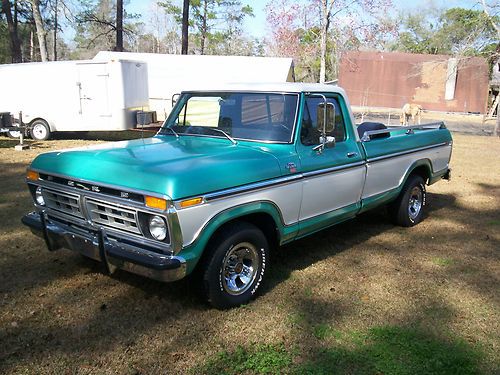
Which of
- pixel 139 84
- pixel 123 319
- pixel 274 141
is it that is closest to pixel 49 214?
pixel 123 319

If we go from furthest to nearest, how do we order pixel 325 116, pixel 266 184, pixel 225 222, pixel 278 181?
pixel 325 116 → pixel 278 181 → pixel 266 184 → pixel 225 222

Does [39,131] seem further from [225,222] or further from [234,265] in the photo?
[225,222]

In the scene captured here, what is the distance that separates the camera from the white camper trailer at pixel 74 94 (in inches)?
548

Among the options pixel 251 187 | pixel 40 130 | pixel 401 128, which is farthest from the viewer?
pixel 40 130

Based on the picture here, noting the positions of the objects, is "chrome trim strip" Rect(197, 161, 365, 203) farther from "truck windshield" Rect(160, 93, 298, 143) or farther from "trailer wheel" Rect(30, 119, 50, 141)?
"trailer wheel" Rect(30, 119, 50, 141)

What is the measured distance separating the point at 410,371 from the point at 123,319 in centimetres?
224

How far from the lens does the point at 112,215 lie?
11.8 feet

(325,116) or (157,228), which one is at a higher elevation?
(325,116)

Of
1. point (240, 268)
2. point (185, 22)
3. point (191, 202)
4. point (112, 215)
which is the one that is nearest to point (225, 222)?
point (191, 202)

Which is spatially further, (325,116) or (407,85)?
(407,85)

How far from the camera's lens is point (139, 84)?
49.1 feet

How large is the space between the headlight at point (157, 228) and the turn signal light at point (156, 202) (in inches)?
3.4

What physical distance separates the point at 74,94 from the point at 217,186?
1218cm

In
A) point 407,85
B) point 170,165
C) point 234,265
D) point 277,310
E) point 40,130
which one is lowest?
point 277,310
